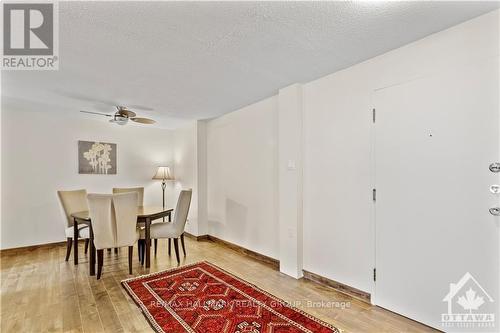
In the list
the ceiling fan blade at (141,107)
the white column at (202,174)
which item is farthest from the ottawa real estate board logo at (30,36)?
the white column at (202,174)

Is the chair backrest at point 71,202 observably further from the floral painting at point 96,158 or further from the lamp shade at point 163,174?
the lamp shade at point 163,174

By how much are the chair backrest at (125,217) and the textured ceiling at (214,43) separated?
1.35 meters

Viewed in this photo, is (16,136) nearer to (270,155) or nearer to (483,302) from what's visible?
(270,155)

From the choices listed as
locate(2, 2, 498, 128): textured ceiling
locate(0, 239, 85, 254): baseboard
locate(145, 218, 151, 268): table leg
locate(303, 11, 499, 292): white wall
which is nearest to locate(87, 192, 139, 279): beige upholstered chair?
locate(145, 218, 151, 268): table leg

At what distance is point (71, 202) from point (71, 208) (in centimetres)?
9

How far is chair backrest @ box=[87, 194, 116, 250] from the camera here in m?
2.93

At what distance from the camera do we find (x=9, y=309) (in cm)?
224

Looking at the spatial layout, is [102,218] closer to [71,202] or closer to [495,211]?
[71,202]

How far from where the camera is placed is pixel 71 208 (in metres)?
3.77

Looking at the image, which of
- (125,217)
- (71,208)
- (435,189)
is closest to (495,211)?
(435,189)

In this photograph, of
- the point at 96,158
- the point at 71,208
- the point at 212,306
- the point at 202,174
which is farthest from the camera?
the point at 202,174

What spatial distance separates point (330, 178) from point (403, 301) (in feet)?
4.15

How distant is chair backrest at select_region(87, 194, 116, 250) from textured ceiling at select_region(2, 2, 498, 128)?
4.44 ft

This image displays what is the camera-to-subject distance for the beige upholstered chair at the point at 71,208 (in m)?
3.51
